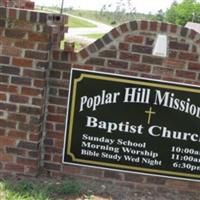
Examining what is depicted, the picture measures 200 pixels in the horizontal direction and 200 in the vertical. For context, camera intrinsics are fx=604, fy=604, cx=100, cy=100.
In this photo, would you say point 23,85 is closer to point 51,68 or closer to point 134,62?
point 51,68

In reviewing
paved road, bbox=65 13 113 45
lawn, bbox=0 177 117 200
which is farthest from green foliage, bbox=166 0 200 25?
lawn, bbox=0 177 117 200

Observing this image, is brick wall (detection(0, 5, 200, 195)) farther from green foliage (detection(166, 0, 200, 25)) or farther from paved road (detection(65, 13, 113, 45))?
green foliage (detection(166, 0, 200, 25))

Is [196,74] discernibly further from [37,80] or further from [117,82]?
[37,80]

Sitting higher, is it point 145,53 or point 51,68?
point 145,53

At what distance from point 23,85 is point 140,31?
123cm

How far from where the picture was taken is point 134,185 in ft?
19.7

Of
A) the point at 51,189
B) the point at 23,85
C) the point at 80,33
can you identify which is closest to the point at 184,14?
the point at 80,33

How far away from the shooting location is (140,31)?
18.8ft

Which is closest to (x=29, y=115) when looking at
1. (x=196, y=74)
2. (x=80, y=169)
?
(x=80, y=169)

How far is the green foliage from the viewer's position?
175ft

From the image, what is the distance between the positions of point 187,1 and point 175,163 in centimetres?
6298

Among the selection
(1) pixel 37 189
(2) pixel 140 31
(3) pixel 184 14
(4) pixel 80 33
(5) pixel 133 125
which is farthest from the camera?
(3) pixel 184 14

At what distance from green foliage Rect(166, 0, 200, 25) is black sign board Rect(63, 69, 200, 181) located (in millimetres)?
45568

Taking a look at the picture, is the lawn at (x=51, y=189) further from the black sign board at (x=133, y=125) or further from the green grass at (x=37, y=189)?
the black sign board at (x=133, y=125)
